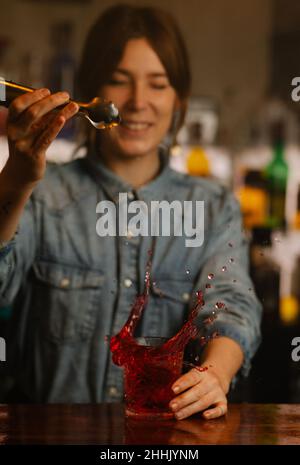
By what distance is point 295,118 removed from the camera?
2639 millimetres

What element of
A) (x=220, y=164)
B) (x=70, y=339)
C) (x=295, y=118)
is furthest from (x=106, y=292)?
(x=295, y=118)

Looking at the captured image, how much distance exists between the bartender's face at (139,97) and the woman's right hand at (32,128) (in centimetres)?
38

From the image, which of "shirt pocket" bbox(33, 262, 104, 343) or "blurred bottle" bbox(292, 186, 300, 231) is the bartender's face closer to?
"shirt pocket" bbox(33, 262, 104, 343)

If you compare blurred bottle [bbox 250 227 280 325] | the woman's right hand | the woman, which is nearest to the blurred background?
blurred bottle [bbox 250 227 280 325]

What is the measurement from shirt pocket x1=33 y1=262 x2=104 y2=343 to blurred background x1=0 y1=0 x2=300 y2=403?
1.01 m

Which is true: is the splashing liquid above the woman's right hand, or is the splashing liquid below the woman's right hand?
below

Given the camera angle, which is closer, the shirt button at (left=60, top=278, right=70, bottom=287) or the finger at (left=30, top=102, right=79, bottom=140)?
the finger at (left=30, top=102, right=79, bottom=140)

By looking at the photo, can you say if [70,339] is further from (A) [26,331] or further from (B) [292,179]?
(B) [292,179]

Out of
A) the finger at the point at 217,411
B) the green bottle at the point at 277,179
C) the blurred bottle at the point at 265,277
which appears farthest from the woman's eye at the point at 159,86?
the green bottle at the point at 277,179

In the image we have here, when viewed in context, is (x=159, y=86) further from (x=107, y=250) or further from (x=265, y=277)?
(x=265, y=277)

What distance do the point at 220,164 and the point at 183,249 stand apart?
116cm

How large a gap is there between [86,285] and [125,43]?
0.47m

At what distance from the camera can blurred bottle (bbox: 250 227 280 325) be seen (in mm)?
2172

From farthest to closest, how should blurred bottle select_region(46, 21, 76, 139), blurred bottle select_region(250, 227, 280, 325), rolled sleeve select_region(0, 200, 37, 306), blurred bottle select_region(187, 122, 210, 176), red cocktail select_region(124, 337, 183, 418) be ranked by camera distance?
blurred bottle select_region(187, 122, 210, 176) → blurred bottle select_region(46, 21, 76, 139) → blurred bottle select_region(250, 227, 280, 325) → rolled sleeve select_region(0, 200, 37, 306) → red cocktail select_region(124, 337, 183, 418)
